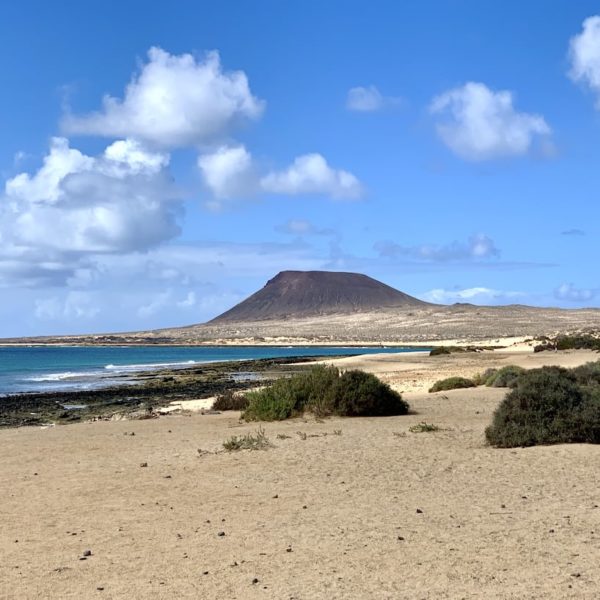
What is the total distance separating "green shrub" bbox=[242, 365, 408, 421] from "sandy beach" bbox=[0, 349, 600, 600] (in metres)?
3.32

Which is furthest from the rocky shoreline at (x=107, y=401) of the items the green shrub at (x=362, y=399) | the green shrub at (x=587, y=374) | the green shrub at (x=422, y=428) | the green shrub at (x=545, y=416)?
the green shrub at (x=587, y=374)

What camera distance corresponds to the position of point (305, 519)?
9062 mm

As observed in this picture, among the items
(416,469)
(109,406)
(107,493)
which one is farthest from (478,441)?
(109,406)

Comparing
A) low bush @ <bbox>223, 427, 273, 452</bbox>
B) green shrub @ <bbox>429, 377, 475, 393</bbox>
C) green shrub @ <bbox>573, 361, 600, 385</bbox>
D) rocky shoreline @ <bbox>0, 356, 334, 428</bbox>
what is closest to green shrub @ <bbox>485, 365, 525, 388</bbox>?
green shrub @ <bbox>429, 377, 475, 393</bbox>

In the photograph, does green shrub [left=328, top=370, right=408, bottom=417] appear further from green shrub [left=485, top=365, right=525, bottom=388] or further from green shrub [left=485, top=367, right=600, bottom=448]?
green shrub [left=485, top=365, right=525, bottom=388]

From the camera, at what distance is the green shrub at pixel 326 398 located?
63.8ft

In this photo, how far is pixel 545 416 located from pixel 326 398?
6.48 meters

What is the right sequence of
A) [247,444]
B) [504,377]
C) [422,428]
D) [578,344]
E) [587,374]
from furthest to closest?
[578,344] → [504,377] → [587,374] → [422,428] → [247,444]

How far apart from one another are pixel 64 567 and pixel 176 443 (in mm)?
8556

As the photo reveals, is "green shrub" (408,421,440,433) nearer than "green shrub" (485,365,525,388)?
Yes

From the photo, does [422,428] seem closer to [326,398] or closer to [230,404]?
[326,398]

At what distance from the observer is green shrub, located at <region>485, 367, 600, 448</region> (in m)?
13.9

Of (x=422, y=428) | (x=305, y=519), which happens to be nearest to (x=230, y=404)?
(x=422, y=428)

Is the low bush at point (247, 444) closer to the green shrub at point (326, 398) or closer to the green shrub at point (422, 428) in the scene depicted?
the green shrub at point (422, 428)
